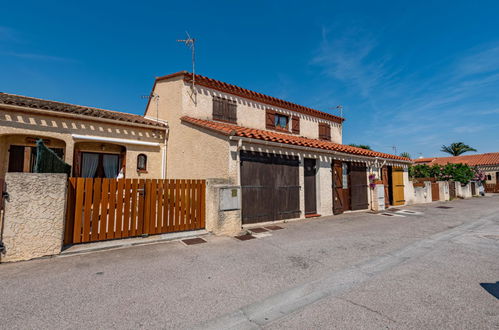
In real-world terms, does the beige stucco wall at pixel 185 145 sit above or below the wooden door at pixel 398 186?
above

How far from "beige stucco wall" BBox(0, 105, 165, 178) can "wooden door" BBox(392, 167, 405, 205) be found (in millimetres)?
13532

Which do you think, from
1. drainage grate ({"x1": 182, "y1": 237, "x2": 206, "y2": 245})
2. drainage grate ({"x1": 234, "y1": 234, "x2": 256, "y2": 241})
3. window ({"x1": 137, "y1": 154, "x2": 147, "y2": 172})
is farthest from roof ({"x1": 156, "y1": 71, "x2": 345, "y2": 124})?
drainage grate ({"x1": 234, "y1": 234, "x2": 256, "y2": 241})

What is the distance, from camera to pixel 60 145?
892 centimetres

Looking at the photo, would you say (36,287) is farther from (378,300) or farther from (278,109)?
(278,109)

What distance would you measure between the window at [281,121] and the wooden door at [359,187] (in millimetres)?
4497

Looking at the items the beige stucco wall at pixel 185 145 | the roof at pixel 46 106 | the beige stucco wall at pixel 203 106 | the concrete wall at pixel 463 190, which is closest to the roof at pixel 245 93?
the beige stucco wall at pixel 203 106

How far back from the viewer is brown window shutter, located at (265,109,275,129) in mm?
12347

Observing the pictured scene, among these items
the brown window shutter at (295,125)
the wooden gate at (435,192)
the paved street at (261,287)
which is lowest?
the paved street at (261,287)

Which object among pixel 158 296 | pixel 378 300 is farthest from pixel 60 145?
pixel 378 300

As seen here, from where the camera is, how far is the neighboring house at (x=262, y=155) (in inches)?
293

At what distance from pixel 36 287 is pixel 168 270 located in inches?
70.0

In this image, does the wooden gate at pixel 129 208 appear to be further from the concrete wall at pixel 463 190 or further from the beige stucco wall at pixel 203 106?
the concrete wall at pixel 463 190

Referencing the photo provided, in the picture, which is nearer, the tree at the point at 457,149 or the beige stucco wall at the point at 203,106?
the beige stucco wall at the point at 203,106

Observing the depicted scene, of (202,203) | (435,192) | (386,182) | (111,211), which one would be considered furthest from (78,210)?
(435,192)
